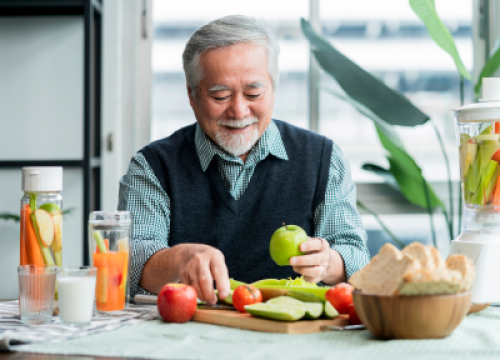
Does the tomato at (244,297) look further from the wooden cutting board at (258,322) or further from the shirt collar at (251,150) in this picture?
the shirt collar at (251,150)

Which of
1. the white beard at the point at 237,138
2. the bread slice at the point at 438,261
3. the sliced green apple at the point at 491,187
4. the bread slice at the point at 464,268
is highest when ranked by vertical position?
the white beard at the point at 237,138

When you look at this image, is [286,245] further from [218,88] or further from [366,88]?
[366,88]

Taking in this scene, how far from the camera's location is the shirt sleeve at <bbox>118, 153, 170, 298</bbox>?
1603 mm

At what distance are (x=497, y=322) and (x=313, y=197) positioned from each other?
31.7 inches

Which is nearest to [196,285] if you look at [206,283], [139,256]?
[206,283]

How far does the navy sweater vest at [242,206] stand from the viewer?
1749 mm

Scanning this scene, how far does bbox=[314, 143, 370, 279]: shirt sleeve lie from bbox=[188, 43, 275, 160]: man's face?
30cm

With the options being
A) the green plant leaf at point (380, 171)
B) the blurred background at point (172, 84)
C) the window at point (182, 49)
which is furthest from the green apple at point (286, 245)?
→ the window at point (182, 49)

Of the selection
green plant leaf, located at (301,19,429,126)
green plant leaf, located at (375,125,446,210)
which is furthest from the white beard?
green plant leaf, located at (375,125,446,210)

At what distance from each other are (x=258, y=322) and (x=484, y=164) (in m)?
0.64

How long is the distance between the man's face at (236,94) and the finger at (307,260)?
0.54m

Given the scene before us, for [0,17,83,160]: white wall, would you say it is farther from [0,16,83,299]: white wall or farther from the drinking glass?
the drinking glass

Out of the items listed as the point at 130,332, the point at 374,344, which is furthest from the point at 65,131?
the point at 374,344

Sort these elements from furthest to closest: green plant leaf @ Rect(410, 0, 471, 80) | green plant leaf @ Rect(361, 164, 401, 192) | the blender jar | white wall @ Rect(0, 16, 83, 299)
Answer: white wall @ Rect(0, 16, 83, 299), green plant leaf @ Rect(361, 164, 401, 192), green plant leaf @ Rect(410, 0, 471, 80), the blender jar
